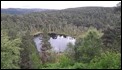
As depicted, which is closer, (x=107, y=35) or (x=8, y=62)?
(x=8, y=62)

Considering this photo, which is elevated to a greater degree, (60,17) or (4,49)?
(4,49)

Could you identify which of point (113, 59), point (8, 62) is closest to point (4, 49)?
point (8, 62)

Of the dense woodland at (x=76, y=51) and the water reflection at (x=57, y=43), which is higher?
the dense woodland at (x=76, y=51)

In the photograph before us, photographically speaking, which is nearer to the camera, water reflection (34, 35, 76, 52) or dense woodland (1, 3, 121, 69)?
dense woodland (1, 3, 121, 69)

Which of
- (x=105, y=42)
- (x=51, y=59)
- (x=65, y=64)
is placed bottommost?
(x=51, y=59)

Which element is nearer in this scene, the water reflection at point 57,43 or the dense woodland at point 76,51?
the dense woodland at point 76,51

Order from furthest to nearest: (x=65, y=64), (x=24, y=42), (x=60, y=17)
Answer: (x=60, y=17) < (x=24, y=42) < (x=65, y=64)

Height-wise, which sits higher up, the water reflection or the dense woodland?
the dense woodland

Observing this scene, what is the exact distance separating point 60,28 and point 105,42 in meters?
82.0

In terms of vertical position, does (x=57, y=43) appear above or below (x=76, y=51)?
below

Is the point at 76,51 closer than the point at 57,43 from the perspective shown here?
Yes

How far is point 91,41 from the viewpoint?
20.5 metres

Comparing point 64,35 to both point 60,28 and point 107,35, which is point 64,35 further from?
point 107,35

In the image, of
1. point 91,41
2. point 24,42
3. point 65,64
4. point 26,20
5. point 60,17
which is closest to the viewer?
point 65,64
